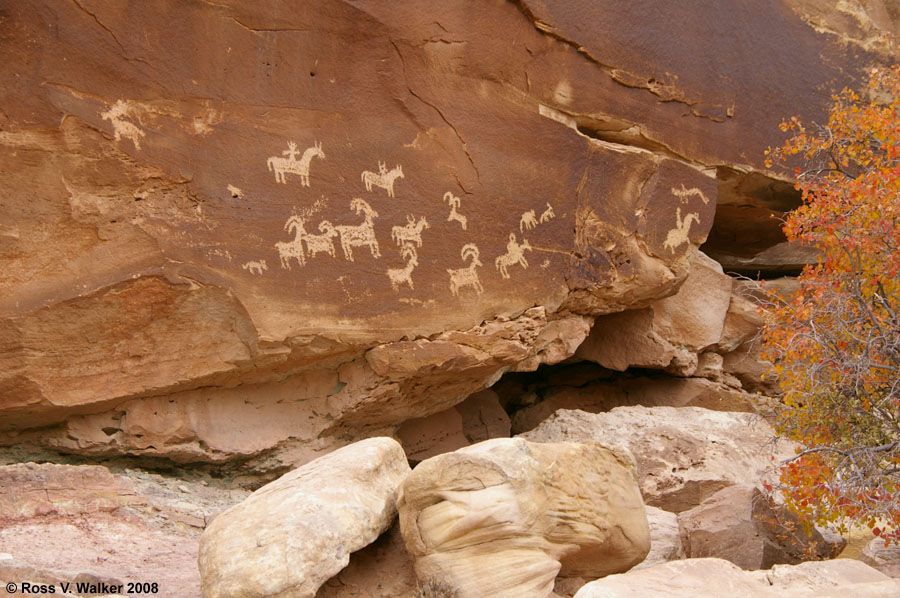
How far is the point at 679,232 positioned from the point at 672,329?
2.67 feet

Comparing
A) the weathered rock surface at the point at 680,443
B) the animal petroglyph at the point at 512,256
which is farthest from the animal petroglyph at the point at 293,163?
the weathered rock surface at the point at 680,443

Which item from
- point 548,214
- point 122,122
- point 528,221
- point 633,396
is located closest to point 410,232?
point 528,221

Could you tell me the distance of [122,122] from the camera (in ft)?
12.9

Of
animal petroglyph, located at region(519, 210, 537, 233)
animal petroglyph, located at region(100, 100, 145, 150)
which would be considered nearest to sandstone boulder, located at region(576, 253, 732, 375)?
animal petroglyph, located at region(519, 210, 537, 233)

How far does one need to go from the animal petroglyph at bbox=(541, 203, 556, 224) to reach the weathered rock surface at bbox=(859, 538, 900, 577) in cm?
248

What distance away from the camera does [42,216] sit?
3.80m

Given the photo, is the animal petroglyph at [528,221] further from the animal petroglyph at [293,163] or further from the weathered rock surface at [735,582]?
the weathered rock surface at [735,582]

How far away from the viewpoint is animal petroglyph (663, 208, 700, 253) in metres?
5.60

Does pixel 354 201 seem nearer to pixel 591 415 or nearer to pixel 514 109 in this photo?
pixel 514 109

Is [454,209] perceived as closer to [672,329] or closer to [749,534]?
[672,329]

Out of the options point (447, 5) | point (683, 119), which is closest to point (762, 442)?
point (683, 119)

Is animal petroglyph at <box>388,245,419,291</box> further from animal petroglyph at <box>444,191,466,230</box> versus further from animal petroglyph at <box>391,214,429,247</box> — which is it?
animal petroglyph at <box>444,191,466,230</box>

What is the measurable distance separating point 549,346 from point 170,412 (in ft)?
7.83

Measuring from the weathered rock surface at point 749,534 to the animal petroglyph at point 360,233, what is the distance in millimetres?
2119
